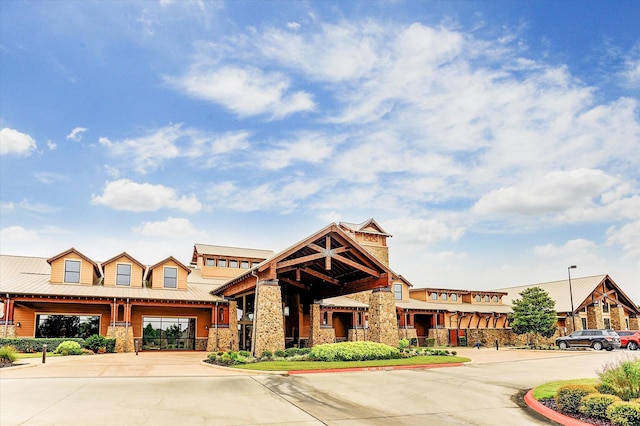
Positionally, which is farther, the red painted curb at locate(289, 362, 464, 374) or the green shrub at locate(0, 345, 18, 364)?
the green shrub at locate(0, 345, 18, 364)

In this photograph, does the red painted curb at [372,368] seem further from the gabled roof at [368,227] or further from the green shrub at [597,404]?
the gabled roof at [368,227]

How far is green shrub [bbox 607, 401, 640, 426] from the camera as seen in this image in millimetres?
9363

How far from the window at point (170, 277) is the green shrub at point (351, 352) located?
52.1ft

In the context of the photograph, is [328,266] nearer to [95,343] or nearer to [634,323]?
[95,343]

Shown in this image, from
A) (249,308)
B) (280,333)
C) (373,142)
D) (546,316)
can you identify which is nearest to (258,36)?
(373,142)

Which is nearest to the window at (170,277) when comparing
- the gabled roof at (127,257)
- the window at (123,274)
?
→ the gabled roof at (127,257)

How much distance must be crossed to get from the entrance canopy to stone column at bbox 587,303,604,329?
30957 millimetres

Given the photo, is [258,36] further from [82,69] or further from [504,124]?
[504,124]

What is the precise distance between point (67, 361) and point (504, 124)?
23732 mm

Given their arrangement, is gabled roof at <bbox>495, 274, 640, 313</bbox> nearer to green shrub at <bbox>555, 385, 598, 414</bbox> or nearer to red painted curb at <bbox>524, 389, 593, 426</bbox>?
red painted curb at <bbox>524, 389, 593, 426</bbox>

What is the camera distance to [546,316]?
129 feet

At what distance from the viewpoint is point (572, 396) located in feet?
36.4

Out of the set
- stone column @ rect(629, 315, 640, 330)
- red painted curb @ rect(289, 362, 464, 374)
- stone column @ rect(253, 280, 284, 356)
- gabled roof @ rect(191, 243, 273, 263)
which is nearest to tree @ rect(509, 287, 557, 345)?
stone column @ rect(629, 315, 640, 330)

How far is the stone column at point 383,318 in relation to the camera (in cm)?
2627
